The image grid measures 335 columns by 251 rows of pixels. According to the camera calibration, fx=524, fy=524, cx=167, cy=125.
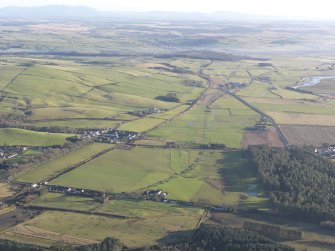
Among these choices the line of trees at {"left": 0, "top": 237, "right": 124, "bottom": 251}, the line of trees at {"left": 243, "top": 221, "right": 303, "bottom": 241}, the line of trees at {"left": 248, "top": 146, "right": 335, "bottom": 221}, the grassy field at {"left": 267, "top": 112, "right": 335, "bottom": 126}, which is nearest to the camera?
the line of trees at {"left": 0, "top": 237, "right": 124, "bottom": 251}

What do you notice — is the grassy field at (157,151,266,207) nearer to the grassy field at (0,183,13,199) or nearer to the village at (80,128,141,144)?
the village at (80,128,141,144)

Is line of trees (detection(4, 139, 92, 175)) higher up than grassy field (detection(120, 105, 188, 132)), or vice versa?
line of trees (detection(4, 139, 92, 175))

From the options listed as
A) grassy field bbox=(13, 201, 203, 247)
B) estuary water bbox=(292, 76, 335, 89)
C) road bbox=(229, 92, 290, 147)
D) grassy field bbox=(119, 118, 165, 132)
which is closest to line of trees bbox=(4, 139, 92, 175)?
grassy field bbox=(119, 118, 165, 132)

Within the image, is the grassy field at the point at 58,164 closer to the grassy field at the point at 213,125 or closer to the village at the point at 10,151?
the village at the point at 10,151

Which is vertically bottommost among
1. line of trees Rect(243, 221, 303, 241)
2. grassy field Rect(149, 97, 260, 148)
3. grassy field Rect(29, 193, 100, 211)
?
grassy field Rect(149, 97, 260, 148)

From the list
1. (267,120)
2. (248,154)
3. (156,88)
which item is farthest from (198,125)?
(156,88)

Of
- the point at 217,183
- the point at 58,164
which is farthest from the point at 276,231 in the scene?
the point at 58,164
